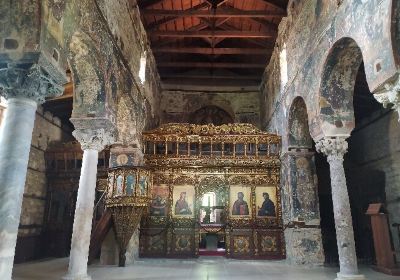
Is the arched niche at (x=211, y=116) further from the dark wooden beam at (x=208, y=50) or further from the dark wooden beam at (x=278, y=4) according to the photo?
the dark wooden beam at (x=278, y=4)

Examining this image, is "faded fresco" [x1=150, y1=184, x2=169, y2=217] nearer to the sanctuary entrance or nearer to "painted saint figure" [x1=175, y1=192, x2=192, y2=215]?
the sanctuary entrance

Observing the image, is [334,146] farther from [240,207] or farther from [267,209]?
[240,207]

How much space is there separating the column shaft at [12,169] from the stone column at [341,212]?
6.81m

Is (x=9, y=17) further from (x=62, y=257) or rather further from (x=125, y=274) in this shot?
(x=62, y=257)

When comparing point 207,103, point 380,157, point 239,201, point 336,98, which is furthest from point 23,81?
point 207,103

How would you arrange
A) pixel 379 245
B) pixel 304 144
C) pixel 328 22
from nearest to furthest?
pixel 328 22 → pixel 379 245 → pixel 304 144

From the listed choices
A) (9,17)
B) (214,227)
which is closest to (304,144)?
(214,227)

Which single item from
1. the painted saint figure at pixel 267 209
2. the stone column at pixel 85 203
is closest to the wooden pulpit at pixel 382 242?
the painted saint figure at pixel 267 209

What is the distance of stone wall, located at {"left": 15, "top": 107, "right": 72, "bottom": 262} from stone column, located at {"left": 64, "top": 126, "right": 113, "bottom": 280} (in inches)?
211

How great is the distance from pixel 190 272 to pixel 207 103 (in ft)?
36.3

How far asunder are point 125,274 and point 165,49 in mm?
9631

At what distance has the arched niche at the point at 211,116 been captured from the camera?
18688mm

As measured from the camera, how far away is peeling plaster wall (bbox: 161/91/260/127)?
59.5 ft

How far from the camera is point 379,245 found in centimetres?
945
